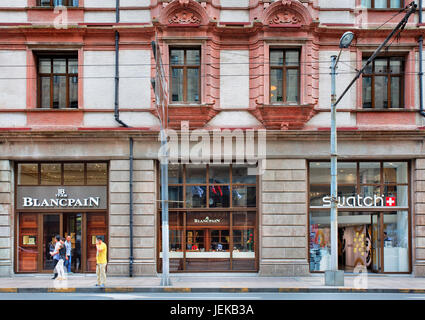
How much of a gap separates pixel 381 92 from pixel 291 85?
12.2ft

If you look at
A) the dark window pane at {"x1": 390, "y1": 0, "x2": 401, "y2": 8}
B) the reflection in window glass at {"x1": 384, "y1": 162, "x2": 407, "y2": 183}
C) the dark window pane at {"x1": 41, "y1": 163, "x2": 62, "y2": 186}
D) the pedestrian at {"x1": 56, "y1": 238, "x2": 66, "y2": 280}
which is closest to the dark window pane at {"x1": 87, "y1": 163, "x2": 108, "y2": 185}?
the dark window pane at {"x1": 41, "y1": 163, "x2": 62, "y2": 186}

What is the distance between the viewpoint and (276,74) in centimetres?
1883

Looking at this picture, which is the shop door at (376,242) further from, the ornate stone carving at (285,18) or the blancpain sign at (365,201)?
the ornate stone carving at (285,18)

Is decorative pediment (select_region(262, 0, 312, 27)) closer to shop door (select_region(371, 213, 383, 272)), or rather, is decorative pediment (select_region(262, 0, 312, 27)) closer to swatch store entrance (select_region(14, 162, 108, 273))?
shop door (select_region(371, 213, 383, 272))

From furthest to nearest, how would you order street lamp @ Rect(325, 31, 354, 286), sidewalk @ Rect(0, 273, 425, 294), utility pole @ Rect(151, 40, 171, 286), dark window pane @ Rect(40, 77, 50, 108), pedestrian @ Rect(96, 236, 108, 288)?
dark window pane @ Rect(40, 77, 50, 108) → utility pole @ Rect(151, 40, 171, 286) → street lamp @ Rect(325, 31, 354, 286) → pedestrian @ Rect(96, 236, 108, 288) → sidewalk @ Rect(0, 273, 425, 294)

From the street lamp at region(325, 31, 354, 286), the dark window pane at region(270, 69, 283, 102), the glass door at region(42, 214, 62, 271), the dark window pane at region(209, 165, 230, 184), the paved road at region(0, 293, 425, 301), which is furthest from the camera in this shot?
the dark window pane at region(209, 165, 230, 184)

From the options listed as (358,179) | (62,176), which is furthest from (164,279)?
(358,179)

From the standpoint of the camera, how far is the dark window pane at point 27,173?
18969 mm

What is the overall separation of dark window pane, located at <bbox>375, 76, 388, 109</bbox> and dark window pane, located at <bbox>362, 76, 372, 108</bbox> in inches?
9.7

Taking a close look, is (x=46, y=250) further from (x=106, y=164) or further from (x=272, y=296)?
(x=272, y=296)

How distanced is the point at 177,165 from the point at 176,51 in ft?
15.0

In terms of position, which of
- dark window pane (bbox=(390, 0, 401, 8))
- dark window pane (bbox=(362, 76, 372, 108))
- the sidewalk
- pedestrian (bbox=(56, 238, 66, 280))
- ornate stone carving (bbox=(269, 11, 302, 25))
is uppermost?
dark window pane (bbox=(390, 0, 401, 8))

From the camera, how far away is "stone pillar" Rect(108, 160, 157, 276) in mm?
18266

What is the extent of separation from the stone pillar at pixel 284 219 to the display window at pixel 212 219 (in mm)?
646
